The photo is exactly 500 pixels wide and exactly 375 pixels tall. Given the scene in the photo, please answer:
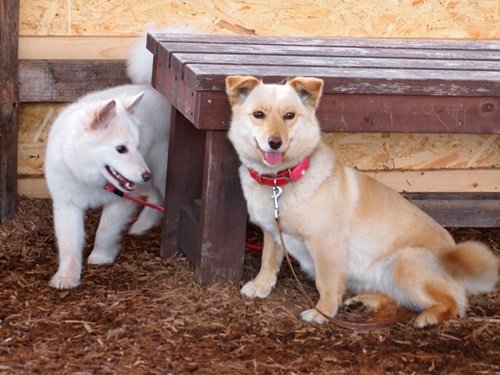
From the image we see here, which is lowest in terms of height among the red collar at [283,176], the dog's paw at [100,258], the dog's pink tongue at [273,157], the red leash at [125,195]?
the dog's paw at [100,258]

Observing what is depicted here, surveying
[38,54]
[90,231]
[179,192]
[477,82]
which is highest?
[477,82]

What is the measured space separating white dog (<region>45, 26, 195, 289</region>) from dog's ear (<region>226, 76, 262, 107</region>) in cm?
76

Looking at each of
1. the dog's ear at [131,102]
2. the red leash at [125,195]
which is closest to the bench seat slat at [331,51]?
the dog's ear at [131,102]

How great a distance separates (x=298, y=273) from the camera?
18.0ft

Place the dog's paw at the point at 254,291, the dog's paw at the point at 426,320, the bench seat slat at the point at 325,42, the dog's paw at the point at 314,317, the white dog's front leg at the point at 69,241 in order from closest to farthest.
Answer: the dog's paw at the point at 426,320 → the dog's paw at the point at 314,317 → the dog's paw at the point at 254,291 → the white dog's front leg at the point at 69,241 → the bench seat slat at the point at 325,42

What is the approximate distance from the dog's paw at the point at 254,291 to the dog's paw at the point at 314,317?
0.31m

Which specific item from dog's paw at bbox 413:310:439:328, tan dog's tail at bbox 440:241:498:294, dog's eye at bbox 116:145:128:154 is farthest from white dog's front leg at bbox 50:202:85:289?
tan dog's tail at bbox 440:241:498:294

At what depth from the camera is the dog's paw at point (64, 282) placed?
513 cm

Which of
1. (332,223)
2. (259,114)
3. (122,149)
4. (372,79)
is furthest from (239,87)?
(122,149)

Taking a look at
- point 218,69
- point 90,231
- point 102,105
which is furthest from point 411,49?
point 90,231

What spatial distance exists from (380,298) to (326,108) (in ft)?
3.10

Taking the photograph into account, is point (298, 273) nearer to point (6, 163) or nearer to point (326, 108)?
point (326, 108)

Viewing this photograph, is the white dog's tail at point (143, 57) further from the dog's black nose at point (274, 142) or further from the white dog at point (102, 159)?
the dog's black nose at point (274, 142)

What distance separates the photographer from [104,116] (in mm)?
5168
